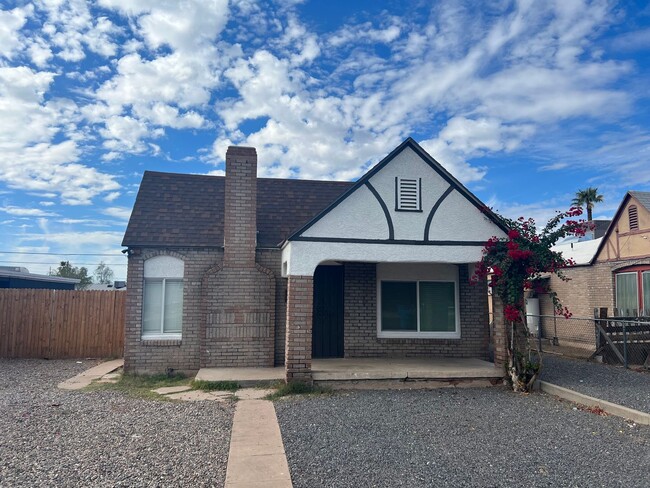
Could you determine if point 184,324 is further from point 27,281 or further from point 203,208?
point 27,281

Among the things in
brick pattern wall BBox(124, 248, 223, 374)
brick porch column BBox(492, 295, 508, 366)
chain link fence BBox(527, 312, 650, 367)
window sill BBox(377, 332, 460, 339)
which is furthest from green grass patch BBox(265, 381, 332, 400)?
chain link fence BBox(527, 312, 650, 367)

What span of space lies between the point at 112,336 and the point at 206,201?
5.71m

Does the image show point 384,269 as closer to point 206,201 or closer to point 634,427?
point 206,201

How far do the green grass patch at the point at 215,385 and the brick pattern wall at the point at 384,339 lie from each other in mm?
3057

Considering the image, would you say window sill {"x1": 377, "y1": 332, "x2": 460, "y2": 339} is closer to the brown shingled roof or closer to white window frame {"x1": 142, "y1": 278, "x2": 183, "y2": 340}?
the brown shingled roof

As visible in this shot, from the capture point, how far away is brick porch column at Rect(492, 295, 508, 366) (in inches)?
368

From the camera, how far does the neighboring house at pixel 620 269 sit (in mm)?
15938

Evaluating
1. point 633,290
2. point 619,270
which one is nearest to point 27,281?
point 619,270

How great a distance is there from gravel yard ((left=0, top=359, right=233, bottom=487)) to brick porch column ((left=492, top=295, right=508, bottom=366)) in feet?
17.9

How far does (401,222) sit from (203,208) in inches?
202

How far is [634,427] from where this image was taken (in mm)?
6652

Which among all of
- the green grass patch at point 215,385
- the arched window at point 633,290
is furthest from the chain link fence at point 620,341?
the green grass patch at point 215,385

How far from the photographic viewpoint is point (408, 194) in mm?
9500

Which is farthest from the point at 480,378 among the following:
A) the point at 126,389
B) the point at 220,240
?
the point at 126,389
